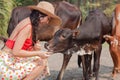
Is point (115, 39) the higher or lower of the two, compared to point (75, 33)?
lower

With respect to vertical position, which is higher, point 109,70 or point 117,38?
point 117,38

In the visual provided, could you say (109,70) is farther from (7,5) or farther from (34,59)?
(7,5)

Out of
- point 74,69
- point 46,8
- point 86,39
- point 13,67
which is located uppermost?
point 46,8

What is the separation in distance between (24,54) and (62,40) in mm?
1726

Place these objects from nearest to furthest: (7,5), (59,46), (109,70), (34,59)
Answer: (34,59)
(59,46)
(109,70)
(7,5)

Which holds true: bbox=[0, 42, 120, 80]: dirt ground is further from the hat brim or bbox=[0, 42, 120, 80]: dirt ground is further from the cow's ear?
the hat brim

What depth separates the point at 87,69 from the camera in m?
8.08

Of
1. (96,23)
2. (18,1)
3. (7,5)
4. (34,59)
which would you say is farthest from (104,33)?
(18,1)

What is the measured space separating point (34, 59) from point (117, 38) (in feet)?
9.07

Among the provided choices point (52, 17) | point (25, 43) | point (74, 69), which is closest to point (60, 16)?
point (74, 69)

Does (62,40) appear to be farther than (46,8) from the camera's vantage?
Yes

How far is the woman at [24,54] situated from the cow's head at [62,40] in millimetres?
1285

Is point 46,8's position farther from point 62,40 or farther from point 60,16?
point 60,16

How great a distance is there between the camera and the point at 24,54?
5.40m
